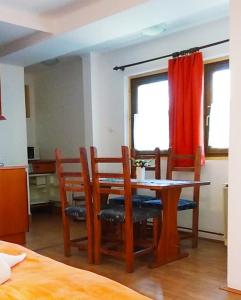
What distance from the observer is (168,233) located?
3092 millimetres

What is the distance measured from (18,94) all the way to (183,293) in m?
3.67

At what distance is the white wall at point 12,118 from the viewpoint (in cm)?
481

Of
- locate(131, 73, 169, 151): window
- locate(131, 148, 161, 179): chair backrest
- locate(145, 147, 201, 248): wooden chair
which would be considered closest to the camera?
locate(145, 147, 201, 248): wooden chair

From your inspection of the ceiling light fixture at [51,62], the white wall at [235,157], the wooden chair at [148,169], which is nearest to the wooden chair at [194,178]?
the wooden chair at [148,169]

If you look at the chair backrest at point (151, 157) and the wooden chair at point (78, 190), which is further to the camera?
the chair backrest at point (151, 157)

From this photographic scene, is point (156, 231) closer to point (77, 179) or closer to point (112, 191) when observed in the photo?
point (112, 191)

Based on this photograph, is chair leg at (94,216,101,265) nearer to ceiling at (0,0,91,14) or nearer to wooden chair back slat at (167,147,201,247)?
wooden chair back slat at (167,147,201,247)

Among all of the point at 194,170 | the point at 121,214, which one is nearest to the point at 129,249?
the point at 121,214

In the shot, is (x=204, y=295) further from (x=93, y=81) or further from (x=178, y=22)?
(x=93, y=81)

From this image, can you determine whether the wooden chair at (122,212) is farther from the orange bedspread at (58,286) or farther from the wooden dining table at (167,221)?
the orange bedspread at (58,286)

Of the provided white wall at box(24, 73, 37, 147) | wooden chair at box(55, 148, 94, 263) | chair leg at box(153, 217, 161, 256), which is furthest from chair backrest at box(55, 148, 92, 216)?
white wall at box(24, 73, 37, 147)

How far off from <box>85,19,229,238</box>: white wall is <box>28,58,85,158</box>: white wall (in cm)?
63

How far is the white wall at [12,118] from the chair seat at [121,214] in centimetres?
231

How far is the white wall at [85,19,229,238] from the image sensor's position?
3.73m
